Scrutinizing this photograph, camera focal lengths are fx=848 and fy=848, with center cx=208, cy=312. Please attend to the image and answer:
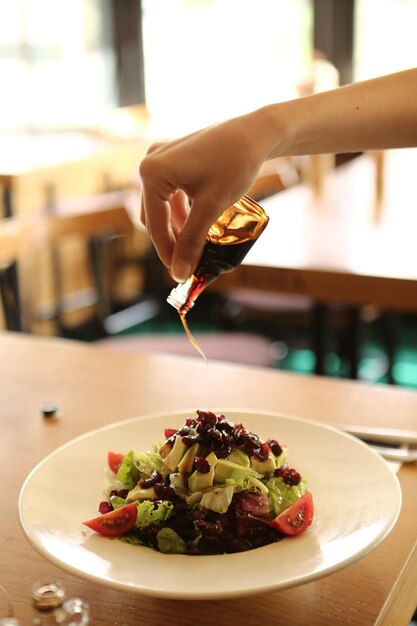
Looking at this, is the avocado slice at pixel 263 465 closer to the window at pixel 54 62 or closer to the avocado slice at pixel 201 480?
the avocado slice at pixel 201 480

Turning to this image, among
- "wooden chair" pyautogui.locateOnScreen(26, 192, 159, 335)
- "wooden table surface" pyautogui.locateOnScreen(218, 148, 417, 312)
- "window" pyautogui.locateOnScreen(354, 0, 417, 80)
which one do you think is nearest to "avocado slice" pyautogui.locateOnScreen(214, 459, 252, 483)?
"wooden table surface" pyautogui.locateOnScreen(218, 148, 417, 312)

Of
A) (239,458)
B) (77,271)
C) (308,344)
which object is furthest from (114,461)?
(77,271)

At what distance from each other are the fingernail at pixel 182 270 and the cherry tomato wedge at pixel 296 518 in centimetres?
24

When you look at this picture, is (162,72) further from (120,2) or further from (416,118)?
(416,118)

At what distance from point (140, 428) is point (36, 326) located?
3.07m

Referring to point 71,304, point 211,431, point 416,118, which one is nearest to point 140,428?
point 211,431

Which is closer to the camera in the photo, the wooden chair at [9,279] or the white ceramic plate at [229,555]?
the white ceramic plate at [229,555]

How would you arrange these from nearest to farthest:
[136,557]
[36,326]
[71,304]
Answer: [136,557] → [36,326] → [71,304]

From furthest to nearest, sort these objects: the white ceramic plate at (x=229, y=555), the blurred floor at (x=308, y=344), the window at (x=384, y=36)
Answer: the window at (x=384, y=36) < the blurred floor at (x=308, y=344) < the white ceramic plate at (x=229, y=555)

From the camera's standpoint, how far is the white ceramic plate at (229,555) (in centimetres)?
69

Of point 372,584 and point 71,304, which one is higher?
point 372,584

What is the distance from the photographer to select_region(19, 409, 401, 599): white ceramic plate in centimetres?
69

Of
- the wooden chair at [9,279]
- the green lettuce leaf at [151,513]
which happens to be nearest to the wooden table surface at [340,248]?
the wooden chair at [9,279]

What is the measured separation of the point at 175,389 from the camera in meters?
1.25
